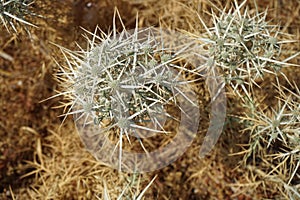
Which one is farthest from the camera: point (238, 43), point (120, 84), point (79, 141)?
point (79, 141)

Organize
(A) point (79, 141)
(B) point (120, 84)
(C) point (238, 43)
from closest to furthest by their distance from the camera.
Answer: (B) point (120, 84)
(C) point (238, 43)
(A) point (79, 141)

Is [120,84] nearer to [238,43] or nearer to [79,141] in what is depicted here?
[238,43]

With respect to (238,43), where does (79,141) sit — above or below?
below

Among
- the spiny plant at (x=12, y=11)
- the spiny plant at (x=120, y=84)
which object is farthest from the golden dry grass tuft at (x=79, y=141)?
the spiny plant at (x=120, y=84)

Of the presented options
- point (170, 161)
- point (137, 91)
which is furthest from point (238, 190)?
point (137, 91)

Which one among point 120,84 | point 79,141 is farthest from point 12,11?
point 79,141

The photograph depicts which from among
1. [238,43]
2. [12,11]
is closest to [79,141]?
[12,11]

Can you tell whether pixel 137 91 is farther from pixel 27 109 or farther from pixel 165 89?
pixel 27 109

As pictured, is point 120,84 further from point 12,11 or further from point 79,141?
point 79,141

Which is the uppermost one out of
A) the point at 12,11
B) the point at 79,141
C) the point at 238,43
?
the point at 12,11

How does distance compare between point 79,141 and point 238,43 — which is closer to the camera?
point 238,43

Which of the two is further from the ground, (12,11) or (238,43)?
(12,11)
